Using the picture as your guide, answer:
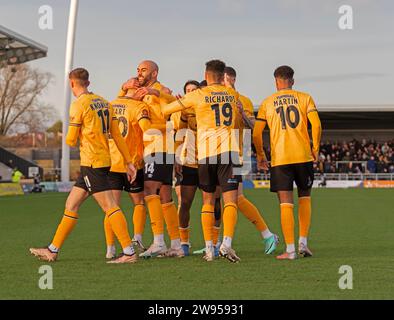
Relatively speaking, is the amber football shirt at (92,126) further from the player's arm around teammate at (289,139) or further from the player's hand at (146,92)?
the player's arm around teammate at (289,139)

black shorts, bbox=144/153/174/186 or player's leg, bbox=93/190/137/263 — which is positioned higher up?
black shorts, bbox=144/153/174/186

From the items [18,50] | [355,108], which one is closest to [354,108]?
[355,108]

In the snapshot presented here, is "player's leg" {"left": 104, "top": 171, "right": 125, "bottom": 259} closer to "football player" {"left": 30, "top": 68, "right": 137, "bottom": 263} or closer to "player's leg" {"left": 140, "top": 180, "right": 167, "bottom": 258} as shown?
"player's leg" {"left": 140, "top": 180, "right": 167, "bottom": 258}

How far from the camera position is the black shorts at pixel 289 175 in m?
8.98

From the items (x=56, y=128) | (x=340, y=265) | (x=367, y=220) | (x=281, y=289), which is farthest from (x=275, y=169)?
(x=56, y=128)

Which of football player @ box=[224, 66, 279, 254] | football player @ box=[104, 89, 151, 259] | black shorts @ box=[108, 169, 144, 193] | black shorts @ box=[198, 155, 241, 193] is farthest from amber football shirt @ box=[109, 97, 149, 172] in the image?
football player @ box=[224, 66, 279, 254]

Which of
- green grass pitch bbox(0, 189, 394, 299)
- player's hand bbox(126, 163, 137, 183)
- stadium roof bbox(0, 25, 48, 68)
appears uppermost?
stadium roof bbox(0, 25, 48, 68)

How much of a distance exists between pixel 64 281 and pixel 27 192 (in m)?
29.9

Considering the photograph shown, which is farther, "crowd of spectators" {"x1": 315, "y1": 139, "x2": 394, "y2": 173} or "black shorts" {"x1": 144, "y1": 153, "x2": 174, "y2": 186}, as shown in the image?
"crowd of spectators" {"x1": 315, "y1": 139, "x2": 394, "y2": 173}

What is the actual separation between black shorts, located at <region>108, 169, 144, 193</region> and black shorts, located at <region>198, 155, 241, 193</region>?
0.89 metres

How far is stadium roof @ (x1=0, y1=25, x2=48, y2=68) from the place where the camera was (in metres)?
40.4
